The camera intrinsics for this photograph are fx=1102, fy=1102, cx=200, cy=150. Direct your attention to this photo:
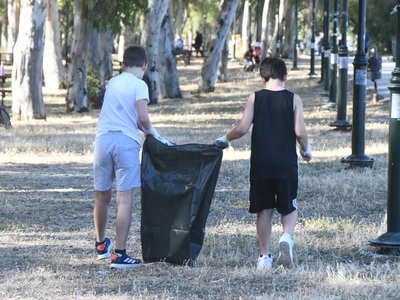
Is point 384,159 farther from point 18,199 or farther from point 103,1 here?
point 103,1

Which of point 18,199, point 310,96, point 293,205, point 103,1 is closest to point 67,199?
point 18,199

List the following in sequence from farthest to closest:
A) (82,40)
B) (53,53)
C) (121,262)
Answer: (53,53), (82,40), (121,262)

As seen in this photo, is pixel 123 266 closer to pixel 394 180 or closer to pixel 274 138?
pixel 274 138

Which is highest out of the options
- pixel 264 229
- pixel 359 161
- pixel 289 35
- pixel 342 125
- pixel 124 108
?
pixel 124 108

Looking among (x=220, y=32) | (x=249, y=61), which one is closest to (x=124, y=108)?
(x=220, y=32)

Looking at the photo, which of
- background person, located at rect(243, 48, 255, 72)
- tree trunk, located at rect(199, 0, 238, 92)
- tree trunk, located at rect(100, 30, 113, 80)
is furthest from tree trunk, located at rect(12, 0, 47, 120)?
background person, located at rect(243, 48, 255, 72)

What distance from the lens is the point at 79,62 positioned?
27141 millimetres

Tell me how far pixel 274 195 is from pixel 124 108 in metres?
1.36

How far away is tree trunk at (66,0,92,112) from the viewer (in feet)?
89.7

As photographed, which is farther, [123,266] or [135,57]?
[135,57]

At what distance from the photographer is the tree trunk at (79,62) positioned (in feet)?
89.7

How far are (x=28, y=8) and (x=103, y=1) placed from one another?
5051 mm

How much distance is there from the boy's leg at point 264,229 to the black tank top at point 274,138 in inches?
12.7

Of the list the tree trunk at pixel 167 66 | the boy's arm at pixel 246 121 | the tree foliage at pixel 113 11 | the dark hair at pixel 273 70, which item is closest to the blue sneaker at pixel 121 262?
the boy's arm at pixel 246 121
